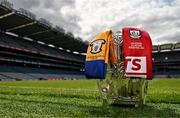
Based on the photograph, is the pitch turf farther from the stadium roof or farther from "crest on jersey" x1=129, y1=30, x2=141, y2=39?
the stadium roof

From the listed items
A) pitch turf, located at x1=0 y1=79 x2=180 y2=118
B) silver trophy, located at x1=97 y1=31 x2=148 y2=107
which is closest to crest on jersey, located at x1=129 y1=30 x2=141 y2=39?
silver trophy, located at x1=97 y1=31 x2=148 y2=107

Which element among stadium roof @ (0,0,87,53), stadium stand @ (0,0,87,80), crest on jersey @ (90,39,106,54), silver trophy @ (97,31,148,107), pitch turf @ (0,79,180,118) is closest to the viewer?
pitch turf @ (0,79,180,118)

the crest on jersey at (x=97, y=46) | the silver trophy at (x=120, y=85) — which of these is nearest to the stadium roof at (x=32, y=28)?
the silver trophy at (x=120, y=85)

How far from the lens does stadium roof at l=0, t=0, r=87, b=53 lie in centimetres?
6719

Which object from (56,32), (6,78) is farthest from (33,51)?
(6,78)

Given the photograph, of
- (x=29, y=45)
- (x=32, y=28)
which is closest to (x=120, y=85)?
(x=32, y=28)

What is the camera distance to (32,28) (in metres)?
81.8

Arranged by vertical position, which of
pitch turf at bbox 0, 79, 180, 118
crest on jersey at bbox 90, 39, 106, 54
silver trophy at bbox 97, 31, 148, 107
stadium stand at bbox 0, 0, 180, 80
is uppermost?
stadium stand at bbox 0, 0, 180, 80

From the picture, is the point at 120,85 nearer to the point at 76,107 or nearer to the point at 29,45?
the point at 76,107

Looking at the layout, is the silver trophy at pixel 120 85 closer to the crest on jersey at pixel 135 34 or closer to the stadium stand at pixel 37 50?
the crest on jersey at pixel 135 34

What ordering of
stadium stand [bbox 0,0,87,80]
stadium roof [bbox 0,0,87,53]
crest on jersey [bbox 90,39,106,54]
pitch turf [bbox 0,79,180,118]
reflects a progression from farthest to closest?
stadium stand [bbox 0,0,87,80] → stadium roof [bbox 0,0,87,53] → crest on jersey [bbox 90,39,106,54] → pitch turf [bbox 0,79,180,118]

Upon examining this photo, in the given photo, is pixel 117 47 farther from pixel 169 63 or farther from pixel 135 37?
pixel 169 63

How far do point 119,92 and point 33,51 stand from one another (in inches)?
3191

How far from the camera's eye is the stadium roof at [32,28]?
220ft
